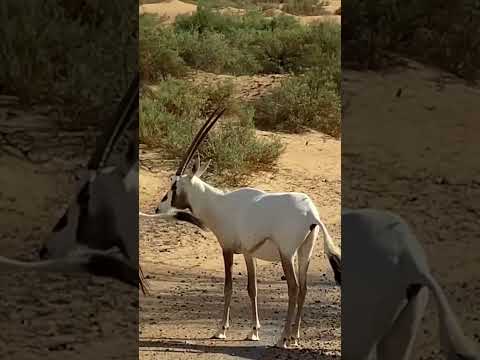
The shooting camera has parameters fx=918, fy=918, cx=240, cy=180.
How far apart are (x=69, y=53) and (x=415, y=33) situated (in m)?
1.62

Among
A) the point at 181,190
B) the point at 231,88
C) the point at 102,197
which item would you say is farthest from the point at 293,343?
the point at 231,88

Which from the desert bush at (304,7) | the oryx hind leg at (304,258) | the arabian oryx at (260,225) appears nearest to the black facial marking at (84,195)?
the arabian oryx at (260,225)

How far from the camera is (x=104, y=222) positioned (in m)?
4.20

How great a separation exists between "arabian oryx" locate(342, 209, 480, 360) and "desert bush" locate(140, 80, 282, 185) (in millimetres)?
7995

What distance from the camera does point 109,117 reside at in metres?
4.19

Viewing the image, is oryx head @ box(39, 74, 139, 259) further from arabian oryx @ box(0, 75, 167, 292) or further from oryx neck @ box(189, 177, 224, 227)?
oryx neck @ box(189, 177, 224, 227)

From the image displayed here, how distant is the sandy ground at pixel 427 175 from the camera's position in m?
4.20

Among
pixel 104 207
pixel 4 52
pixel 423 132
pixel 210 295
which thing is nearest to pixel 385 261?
pixel 423 132

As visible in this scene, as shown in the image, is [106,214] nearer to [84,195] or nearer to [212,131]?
[84,195]

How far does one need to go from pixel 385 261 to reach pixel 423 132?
0.62m

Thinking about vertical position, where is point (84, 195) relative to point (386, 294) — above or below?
above

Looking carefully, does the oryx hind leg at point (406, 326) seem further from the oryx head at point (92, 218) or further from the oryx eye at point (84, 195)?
the oryx eye at point (84, 195)

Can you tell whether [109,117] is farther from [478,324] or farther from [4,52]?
[478,324]

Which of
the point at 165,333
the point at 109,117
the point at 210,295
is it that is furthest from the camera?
the point at 210,295
